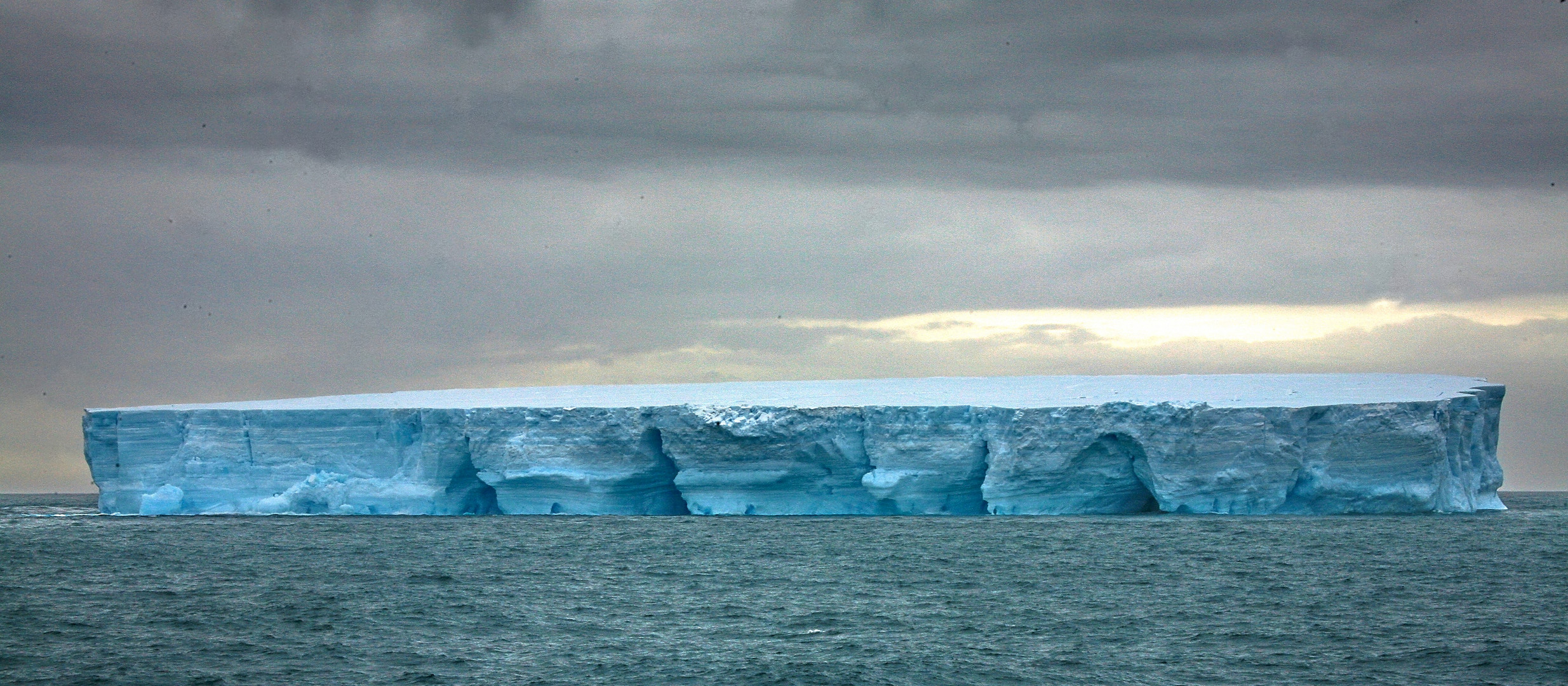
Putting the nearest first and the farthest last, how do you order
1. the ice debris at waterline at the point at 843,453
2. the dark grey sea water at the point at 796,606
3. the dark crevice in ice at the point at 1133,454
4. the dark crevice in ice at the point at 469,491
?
the dark grey sea water at the point at 796,606, the ice debris at waterline at the point at 843,453, the dark crevice in ice at the point at 1133,454, the dark crevice in ice at the point at 469,491

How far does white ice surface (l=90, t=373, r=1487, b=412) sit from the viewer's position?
25.3m

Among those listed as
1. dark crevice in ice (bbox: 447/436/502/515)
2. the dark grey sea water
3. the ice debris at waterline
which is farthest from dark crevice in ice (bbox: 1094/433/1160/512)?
dark crevice in ice (bbox: 447/436/502/515)

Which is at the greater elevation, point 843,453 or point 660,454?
point 660,454

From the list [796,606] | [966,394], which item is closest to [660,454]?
[966,394]

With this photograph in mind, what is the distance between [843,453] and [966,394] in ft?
13.4

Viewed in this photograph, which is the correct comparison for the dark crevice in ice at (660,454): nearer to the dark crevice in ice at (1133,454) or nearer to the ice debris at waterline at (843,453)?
the ice debris at waterline at (843,453)

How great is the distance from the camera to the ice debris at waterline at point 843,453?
78.0ft

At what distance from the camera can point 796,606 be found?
16203mm

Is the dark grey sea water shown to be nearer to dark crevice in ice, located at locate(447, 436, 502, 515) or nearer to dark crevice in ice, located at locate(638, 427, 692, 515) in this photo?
dark crevice in ice, located at locate(638, 427, 692, 515)

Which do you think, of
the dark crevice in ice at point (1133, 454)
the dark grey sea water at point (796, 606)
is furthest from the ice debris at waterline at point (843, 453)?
the dark grey sea water at point (796, 606)

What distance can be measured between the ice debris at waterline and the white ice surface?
0.16 m

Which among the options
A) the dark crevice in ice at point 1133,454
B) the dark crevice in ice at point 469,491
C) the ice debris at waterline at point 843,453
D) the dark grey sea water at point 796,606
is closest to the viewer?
the dark grey sea water at point 796,606

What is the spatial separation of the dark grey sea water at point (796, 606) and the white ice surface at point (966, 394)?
222cm

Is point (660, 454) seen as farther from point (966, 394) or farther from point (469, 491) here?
point (966, 394)
